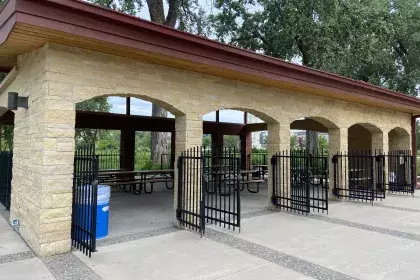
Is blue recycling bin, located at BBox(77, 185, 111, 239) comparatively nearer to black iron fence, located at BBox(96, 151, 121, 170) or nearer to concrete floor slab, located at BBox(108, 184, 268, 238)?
concrete floor slab, located at BBox(108, 184, 268, 238)

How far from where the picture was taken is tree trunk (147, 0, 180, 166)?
1527cm

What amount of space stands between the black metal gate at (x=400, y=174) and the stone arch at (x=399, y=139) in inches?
22.6

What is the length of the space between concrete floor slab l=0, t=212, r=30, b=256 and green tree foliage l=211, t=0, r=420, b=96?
1301 cm

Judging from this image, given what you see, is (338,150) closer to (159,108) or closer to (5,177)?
(5,177)

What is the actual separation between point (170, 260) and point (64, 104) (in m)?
2.61

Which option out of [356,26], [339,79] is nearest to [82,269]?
[339,79]

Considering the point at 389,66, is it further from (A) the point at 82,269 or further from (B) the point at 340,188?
(A) the point at 82,269

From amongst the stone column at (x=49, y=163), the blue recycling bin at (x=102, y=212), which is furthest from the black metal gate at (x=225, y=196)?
the stone column at (x=49, y=163)

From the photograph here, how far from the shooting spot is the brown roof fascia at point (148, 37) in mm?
3693

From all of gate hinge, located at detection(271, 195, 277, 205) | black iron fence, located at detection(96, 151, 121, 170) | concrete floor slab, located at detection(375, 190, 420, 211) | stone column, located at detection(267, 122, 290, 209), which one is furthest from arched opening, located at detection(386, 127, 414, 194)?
black iron fence, located at detection(96, 151, 121, 170)

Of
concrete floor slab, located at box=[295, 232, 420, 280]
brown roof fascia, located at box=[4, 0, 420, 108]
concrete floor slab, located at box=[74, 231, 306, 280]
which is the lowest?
concrete floor slab, located at box=[74, 231, 306, 280]

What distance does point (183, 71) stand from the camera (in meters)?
5.72

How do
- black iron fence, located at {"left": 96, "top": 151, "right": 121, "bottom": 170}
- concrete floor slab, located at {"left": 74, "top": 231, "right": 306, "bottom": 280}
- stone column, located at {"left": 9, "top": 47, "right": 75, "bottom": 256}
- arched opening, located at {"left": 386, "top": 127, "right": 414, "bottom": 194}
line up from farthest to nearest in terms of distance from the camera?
black iron fence, located at {"left": 96, "top": 151, "right": 121, "bottom": 170} < arched opening, located at {"left": 386, "top": 127, "right": 414, "bottom": 194} < stone column, located at {"left": 9, "top": 47, "right": 75, "bottom": 256} < concrete floor slab, located at {"left": 74, "top": 231, "right": 306, "bottom": 280}

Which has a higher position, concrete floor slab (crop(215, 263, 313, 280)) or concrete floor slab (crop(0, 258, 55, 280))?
concrete floor slab (crop(215, 263, 313, 280))
